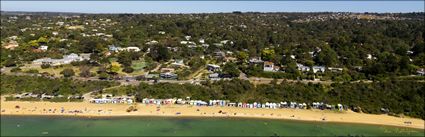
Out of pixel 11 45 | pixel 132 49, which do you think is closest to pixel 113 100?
pixel 132 49

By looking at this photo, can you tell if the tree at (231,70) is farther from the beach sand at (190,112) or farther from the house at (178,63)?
the beach sand at (190,112)

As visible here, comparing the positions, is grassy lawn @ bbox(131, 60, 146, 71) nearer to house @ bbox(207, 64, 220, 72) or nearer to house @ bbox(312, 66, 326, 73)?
house @ bbox(207, 64, 220, 72)

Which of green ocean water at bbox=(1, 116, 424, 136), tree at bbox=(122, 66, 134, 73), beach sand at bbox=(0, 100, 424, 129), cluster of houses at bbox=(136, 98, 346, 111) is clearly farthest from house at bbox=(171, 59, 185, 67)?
green ocean water at bbox=(1, 116, 424, 136)

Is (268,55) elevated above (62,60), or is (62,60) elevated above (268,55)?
(268,55)

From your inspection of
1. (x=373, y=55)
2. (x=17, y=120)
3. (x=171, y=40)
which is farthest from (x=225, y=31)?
(x=17, y=120)

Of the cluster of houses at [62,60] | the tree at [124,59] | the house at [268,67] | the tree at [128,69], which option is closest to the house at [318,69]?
the house at [268,67]

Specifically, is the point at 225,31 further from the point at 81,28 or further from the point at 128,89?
the point at 128,89

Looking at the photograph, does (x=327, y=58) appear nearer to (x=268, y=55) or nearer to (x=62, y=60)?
(x=268, y=55)
